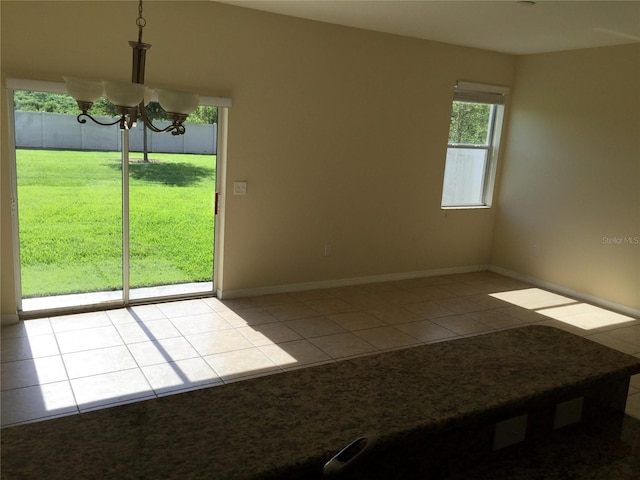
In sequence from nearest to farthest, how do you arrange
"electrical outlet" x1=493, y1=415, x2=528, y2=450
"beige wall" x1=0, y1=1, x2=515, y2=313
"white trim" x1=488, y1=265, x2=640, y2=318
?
"electrical outlet" x1=493, y1=415, x2=528, y2=450 < "beige wall" x1=0, y1=1, x2=515, y2=313 < "white trim" x1=488, y1=265, x2=640, y2=318

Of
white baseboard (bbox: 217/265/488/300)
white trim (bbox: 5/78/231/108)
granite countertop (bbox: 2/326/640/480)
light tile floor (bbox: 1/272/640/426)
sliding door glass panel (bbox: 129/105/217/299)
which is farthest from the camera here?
white baseboard (bbox: 217/265/488/300)

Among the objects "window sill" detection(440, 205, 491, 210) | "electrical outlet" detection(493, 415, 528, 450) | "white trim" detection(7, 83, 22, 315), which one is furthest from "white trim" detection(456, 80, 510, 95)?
"electrical outlet" detection(493, 415, 528, 450)

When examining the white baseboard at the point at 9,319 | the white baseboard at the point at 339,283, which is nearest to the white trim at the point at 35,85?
the white baseboard at the point at 9,319

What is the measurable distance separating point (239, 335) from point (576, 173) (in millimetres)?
3973

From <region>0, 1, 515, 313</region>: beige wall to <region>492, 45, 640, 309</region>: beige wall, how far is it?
1.52 feet

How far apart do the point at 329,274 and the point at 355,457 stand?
184 inches

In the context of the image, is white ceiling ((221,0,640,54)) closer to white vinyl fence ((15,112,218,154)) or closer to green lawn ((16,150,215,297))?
white vinyl fence ((15,112,218,154))

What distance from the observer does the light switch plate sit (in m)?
4.97

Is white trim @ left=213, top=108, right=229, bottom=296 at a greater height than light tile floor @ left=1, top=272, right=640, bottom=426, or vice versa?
white trim @ left=213, top=108, right=229, bottom=296

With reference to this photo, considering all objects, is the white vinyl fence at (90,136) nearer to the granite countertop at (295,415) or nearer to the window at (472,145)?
the window at (472,145)

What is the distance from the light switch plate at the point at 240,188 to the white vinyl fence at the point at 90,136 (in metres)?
0.37

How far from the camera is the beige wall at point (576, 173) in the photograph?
17.4 feet

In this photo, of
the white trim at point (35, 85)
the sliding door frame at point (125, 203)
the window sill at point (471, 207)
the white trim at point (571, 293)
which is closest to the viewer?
the white trim at point (35, 85)

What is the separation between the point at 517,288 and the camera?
20.0 feet
